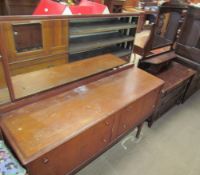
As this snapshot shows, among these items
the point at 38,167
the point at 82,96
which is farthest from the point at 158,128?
the point at 38,167

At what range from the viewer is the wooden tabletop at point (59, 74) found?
3.97 ft

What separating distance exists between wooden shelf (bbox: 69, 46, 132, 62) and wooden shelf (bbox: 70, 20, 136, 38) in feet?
0.69

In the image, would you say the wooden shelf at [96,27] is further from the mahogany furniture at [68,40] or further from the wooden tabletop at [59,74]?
the wooden tabletop at [59,74]

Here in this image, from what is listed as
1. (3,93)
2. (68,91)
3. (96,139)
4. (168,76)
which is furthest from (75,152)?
(168,76)

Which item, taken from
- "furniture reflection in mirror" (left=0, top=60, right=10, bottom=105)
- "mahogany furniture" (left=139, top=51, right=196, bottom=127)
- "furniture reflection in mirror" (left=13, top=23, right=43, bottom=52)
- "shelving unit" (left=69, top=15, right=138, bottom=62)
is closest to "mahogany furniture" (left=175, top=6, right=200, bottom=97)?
"mahogany furniture" (left=139, top=51, right=196, bottom=127)

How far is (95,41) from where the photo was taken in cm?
179

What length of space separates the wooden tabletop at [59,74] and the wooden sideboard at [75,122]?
0.10 m

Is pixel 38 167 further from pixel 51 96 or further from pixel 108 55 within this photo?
pixel 108 55

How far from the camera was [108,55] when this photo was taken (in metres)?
1.84

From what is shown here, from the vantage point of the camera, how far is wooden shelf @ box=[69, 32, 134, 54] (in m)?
1.67

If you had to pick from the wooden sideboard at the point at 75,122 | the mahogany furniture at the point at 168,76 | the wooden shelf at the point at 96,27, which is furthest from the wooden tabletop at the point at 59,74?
the mahogany furniture at the point at 168,76

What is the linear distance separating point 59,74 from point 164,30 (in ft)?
5.79

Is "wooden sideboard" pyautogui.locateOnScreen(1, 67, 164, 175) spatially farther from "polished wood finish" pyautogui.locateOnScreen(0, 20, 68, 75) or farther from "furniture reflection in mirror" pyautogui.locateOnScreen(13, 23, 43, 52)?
"furniture reflection in mirror" pyautogui.locateOnScreen(13, 23, 43, 52)

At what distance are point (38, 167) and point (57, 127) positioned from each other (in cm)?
23
